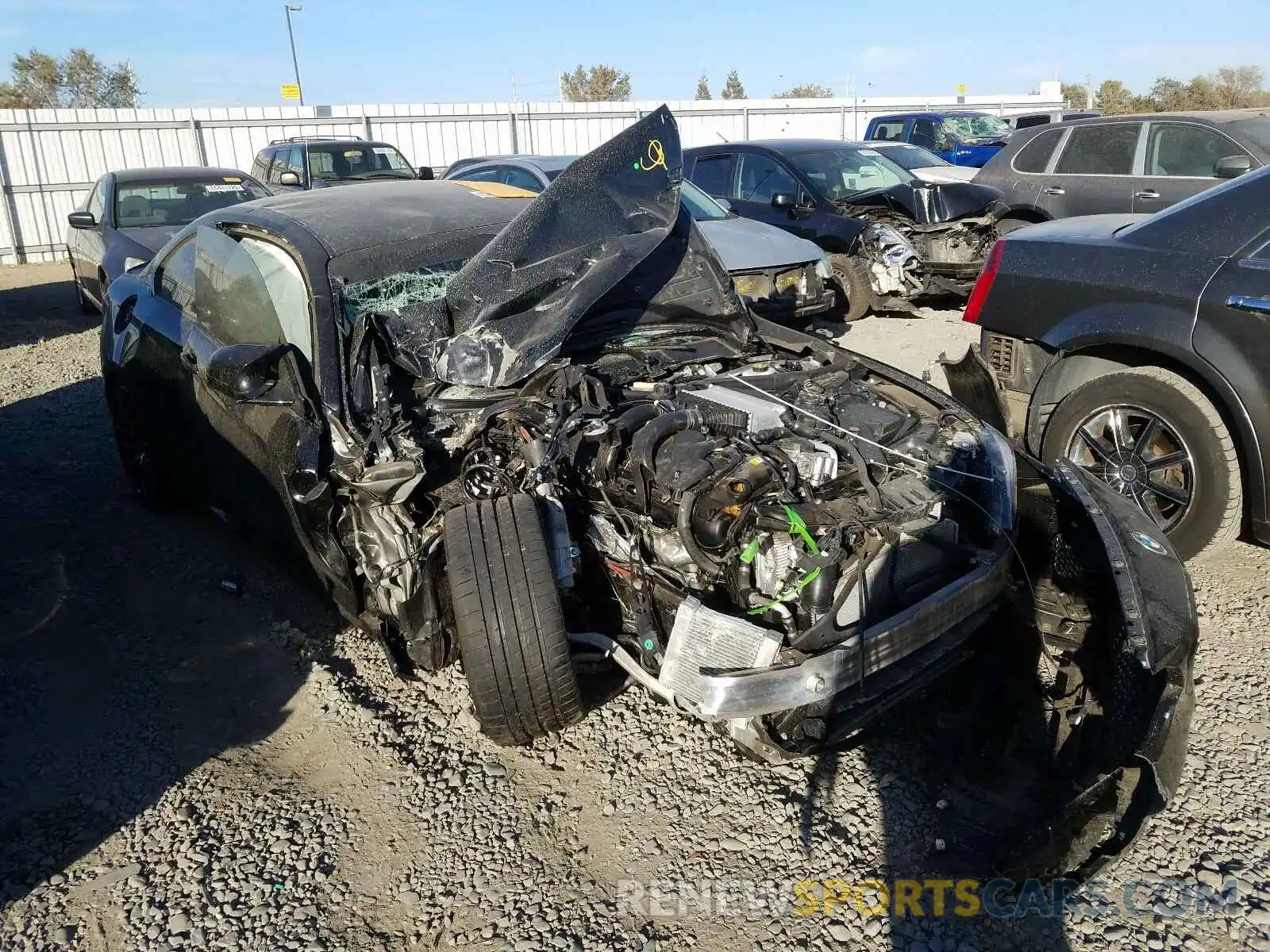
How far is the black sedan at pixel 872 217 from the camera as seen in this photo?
8430 mm

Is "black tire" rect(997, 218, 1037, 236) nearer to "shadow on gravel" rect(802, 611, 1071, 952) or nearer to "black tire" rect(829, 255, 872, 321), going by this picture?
"black tire" rect(829, 255, 872, 321)

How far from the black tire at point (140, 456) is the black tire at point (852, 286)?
5901 mm

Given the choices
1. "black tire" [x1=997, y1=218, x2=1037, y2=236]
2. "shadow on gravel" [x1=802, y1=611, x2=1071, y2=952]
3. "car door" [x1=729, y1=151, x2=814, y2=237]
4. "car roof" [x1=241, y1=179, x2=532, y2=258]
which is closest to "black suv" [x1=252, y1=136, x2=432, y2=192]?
"car door" [x1=729, y1=151, x2=814, y2=237]

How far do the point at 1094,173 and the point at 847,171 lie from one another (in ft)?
7.74

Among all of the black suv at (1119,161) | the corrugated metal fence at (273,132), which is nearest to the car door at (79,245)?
the corrugated metal fence at (273,132)

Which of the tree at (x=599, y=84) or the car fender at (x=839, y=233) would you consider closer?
the car fender at (x=839, y=233)

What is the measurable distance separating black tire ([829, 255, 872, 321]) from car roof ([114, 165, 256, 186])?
649 cm

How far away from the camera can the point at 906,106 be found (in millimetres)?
24281

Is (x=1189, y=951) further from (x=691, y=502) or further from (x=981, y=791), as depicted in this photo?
(x=691, y=502)

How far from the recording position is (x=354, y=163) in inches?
487

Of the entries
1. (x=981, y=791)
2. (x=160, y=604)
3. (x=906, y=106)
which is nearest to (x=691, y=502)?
(x=981, y=791)

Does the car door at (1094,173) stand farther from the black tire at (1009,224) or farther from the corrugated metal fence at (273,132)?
the corrugated metal fence at (273,132)

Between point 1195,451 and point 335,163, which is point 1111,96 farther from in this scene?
point 1195,451

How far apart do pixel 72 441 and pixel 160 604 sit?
9.42 ft
